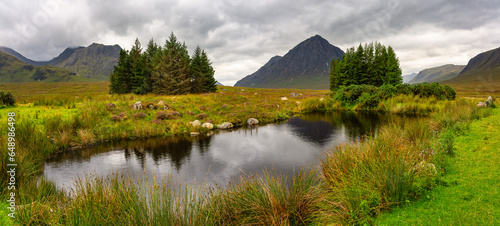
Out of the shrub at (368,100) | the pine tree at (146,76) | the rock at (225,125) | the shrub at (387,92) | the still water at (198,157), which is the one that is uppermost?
the pine tree at (146,76)

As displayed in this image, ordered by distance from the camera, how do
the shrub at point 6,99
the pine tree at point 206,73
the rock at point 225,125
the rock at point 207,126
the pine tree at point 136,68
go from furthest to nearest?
the pine tree at point 206,73
the pine tree at point 136,68
the rock at point 225,125
the rock at point 207,126
the shrub at point 6,99

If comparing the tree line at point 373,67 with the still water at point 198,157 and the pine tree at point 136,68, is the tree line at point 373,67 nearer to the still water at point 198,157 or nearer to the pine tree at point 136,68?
the still water at point 198,157

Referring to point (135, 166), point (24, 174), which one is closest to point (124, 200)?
point (24, 174)

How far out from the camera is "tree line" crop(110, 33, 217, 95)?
38250 millimetres

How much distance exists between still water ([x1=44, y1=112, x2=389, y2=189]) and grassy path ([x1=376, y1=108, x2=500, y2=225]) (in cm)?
338

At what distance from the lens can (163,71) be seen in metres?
38.0

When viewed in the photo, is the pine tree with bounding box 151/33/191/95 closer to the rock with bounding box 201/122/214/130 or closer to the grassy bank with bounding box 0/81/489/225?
the rock with bounding box 201/122/214/130

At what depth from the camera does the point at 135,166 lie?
1076 cm

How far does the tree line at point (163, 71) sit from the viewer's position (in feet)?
125

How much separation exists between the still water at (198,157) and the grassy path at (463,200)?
3383 mm

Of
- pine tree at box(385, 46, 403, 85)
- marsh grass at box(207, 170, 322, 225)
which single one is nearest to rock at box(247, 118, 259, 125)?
marsh grass at box(207, 170, 322, 225)

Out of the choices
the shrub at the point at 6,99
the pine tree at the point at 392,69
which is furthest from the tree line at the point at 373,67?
the shrub at the point at 6,99

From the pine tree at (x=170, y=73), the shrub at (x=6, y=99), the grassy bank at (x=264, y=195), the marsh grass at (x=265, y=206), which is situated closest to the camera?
the grassy bank at (x=264, y=195)

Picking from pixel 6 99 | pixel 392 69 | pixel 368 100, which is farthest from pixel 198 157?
pixel 392 69
